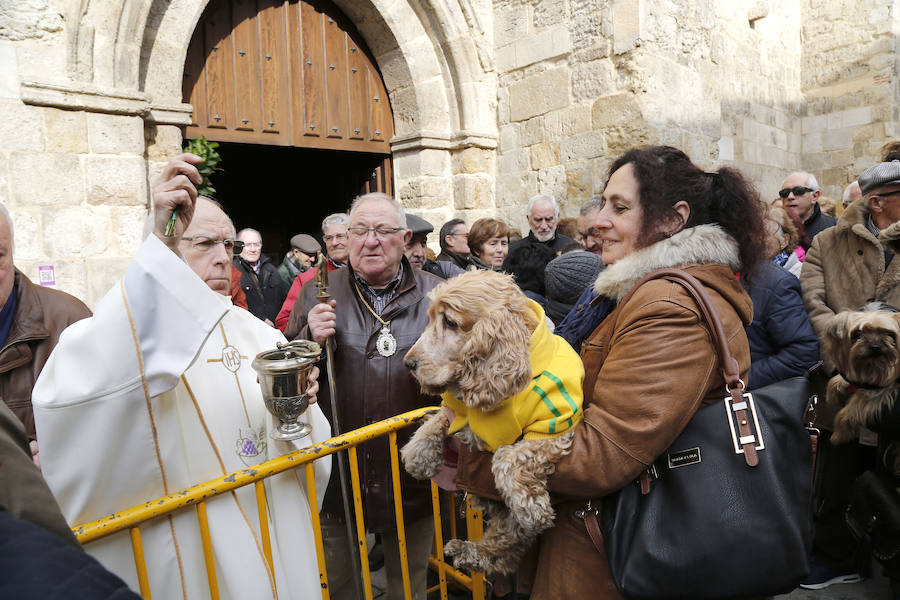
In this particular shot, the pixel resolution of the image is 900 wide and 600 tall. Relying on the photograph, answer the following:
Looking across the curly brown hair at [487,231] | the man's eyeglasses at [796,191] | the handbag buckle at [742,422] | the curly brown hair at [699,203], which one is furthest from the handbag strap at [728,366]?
the man's eyeglasses at [796,191]

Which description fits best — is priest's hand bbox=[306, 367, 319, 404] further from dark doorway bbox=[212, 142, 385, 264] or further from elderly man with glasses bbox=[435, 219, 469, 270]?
dark doorway bbox=[212, 142, 385, 264]

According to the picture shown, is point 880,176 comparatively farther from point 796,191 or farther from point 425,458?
point 425,458

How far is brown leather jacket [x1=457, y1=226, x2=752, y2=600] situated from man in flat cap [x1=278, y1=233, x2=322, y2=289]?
549cm

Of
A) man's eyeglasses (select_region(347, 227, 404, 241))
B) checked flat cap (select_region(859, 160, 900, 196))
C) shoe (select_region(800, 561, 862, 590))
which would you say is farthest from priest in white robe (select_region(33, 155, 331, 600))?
checked flat cap (select_region(859, 160, 900, 196))

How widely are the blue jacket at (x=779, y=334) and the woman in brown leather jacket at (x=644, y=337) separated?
5.36ft

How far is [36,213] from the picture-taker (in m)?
4.12

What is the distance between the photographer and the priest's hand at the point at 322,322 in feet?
7.39

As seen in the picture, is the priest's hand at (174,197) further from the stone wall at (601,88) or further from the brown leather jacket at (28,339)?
the stone wall at (601,88)

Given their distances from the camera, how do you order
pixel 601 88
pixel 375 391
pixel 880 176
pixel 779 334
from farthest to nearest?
pixel 601 88 < pixel 880 176 < pixel 779 334 < pixel 375 391

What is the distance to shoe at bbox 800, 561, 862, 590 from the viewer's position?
3.13 meters

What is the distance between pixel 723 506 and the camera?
133 cm

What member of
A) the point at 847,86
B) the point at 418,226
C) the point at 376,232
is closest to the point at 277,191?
the point at 418,226

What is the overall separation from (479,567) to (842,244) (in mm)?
3146

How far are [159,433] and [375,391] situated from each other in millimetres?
1050
